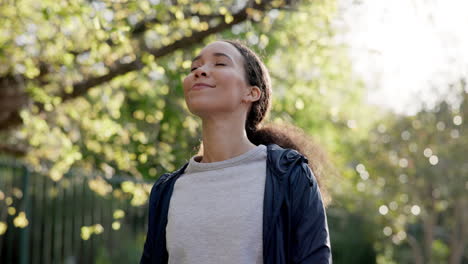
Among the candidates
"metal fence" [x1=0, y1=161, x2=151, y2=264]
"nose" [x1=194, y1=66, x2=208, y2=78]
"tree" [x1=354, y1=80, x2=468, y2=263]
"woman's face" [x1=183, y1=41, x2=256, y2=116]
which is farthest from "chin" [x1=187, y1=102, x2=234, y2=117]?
"tree" [x1=354, y1=80, x2=468, y2=263]

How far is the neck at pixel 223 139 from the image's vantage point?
2703 mm

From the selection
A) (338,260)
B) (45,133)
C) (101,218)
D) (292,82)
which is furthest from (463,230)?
(45,133)

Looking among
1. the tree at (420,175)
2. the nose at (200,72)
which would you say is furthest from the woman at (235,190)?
the tree at (420,175)

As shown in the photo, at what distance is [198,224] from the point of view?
2525 mm

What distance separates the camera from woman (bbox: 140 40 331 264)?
239 cm

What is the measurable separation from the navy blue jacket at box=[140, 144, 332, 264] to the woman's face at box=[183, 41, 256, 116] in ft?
1.00

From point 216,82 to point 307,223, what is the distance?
716 millimetres

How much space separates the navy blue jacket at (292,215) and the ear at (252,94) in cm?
31

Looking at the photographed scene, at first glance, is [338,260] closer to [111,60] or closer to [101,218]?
[101,218]

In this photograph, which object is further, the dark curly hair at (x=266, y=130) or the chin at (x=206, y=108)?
the dark curly hair at (x=266, y=130)

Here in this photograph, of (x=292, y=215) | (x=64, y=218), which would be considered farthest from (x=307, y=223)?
(x=64, y=218)

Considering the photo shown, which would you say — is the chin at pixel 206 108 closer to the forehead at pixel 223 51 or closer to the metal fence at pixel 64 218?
the forehead at pixel 223 51

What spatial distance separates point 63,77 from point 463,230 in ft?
33.4

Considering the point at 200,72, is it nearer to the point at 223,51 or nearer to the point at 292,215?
the point at 223,51
